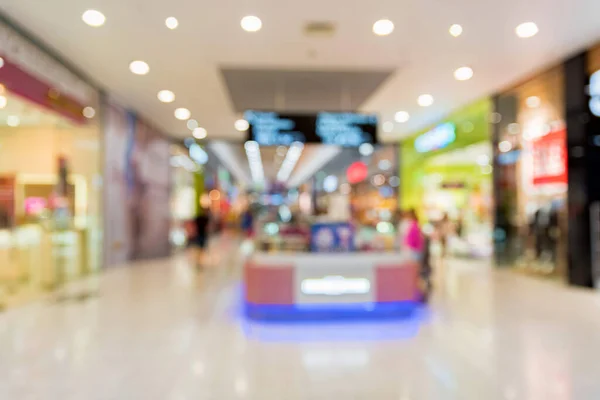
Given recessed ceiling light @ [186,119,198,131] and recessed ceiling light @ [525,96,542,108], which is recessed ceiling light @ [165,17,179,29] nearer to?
recessed ceiling light @ [186,119,198,131]

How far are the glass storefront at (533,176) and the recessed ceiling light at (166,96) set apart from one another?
6.29 m

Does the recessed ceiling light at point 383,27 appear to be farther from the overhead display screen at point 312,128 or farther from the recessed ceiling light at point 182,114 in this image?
the recessed ceiling light at point 182,114

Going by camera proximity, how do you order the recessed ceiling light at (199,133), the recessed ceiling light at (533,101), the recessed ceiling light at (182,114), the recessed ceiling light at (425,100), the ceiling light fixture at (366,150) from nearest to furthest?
the recessed ceiling light at (533,101)
the recessed ceiling light at (425,100)
the recessed ceiling light at (182,114)
the recessed ceiling light at (199,133)
the ceiling light fixture at (366,150)

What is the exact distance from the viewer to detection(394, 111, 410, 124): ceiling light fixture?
10.3 metres

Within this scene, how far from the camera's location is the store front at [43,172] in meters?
6.06

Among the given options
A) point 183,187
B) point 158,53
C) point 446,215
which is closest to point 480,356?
point 158,53

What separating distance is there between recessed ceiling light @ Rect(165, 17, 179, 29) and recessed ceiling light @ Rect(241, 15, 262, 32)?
776 mm

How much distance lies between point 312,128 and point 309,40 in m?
1.16

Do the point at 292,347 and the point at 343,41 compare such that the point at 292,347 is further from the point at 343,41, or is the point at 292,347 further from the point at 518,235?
the point at 518,235

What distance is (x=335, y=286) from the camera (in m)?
5.23

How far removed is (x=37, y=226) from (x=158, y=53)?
3428 mm

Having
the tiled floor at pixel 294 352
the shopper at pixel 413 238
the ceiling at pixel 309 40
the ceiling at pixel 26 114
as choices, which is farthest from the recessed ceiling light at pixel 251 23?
the tiled floor at pixel 294 352

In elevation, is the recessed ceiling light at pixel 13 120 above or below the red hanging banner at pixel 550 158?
above

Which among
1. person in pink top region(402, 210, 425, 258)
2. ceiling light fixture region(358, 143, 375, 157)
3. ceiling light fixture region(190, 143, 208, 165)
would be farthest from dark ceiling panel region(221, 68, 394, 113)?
ceiling light fixture region(358, 143, 375, 157)
